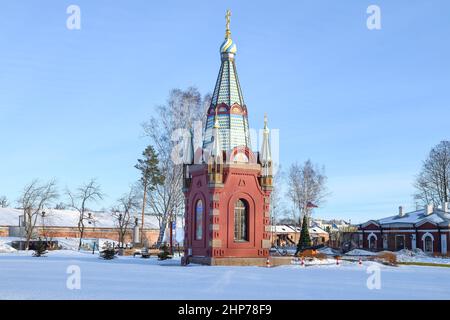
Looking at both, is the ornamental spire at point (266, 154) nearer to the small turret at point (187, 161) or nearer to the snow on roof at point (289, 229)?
the small turret at point (187, 161)

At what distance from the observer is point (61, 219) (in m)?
76.4

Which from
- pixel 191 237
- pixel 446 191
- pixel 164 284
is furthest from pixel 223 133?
pixel 446 191

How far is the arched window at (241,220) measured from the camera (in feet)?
101


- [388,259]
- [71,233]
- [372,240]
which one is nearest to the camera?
[388,259]

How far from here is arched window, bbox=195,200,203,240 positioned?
31.5m

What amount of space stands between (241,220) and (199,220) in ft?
8.45

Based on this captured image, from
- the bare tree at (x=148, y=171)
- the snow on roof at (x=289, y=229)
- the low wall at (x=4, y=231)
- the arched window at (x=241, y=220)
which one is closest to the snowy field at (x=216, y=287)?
the arched window at (x=241, y=220)

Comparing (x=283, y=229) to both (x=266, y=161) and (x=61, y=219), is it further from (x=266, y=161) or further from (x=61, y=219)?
(x=266, y=161)

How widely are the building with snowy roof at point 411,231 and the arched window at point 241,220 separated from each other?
24.1 m

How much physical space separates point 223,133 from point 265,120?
2.96m

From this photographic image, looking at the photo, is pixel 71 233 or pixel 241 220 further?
pixel 71 233

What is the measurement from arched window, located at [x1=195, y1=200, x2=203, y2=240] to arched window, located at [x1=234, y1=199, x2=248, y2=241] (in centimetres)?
208

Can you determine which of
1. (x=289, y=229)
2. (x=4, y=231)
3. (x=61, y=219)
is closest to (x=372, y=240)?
(x=289, y=229)

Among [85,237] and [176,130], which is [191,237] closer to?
[176,130]
